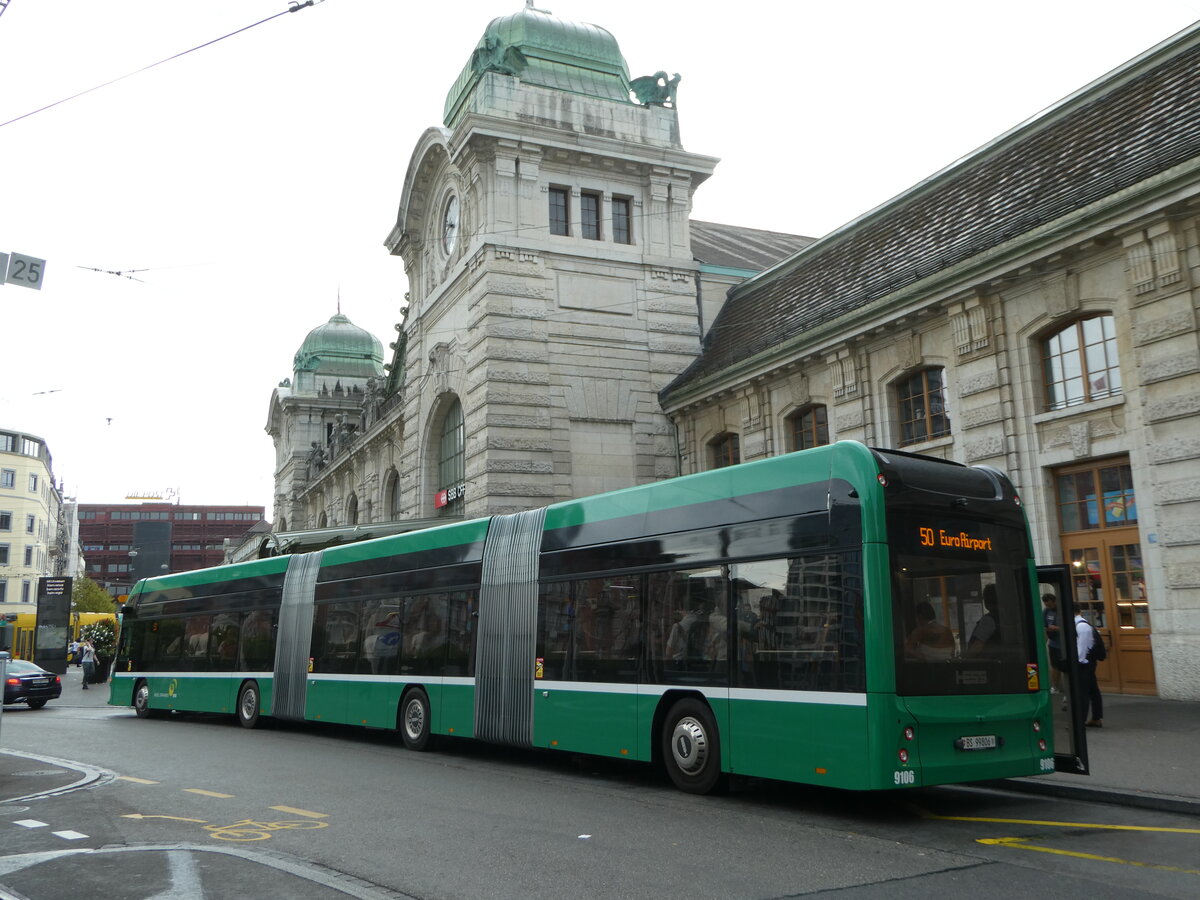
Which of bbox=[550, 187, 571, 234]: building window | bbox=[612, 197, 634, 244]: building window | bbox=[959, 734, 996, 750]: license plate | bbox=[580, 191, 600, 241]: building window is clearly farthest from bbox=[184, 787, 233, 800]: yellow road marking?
bbox=[612, 197, 634, 244]: building window

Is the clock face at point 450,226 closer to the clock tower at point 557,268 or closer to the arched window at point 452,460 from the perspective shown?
the clock tower at point 557,268

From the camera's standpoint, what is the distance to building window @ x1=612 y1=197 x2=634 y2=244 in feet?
99.0

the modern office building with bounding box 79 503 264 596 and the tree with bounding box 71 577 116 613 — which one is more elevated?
the modern office building with bounding box 79 503 264 596

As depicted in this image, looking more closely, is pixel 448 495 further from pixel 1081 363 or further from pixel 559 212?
pixel 1081 363

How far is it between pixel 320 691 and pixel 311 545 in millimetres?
9913

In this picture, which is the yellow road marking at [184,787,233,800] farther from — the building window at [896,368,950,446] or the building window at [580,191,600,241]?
the building window at [580,191,600,241]

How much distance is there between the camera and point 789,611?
927 centimetres

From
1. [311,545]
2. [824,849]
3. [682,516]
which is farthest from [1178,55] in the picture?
[311,545]

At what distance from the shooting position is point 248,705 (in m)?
19.2

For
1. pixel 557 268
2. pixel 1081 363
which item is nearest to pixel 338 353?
Result: pixel 557 268

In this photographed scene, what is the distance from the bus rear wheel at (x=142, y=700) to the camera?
2255 cm

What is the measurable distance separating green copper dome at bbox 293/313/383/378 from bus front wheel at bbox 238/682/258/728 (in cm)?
4925

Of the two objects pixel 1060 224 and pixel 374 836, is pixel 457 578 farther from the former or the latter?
pixel 1060 224

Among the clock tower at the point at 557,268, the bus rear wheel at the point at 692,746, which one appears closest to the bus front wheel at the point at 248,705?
the clock tower at the point at 557,268
